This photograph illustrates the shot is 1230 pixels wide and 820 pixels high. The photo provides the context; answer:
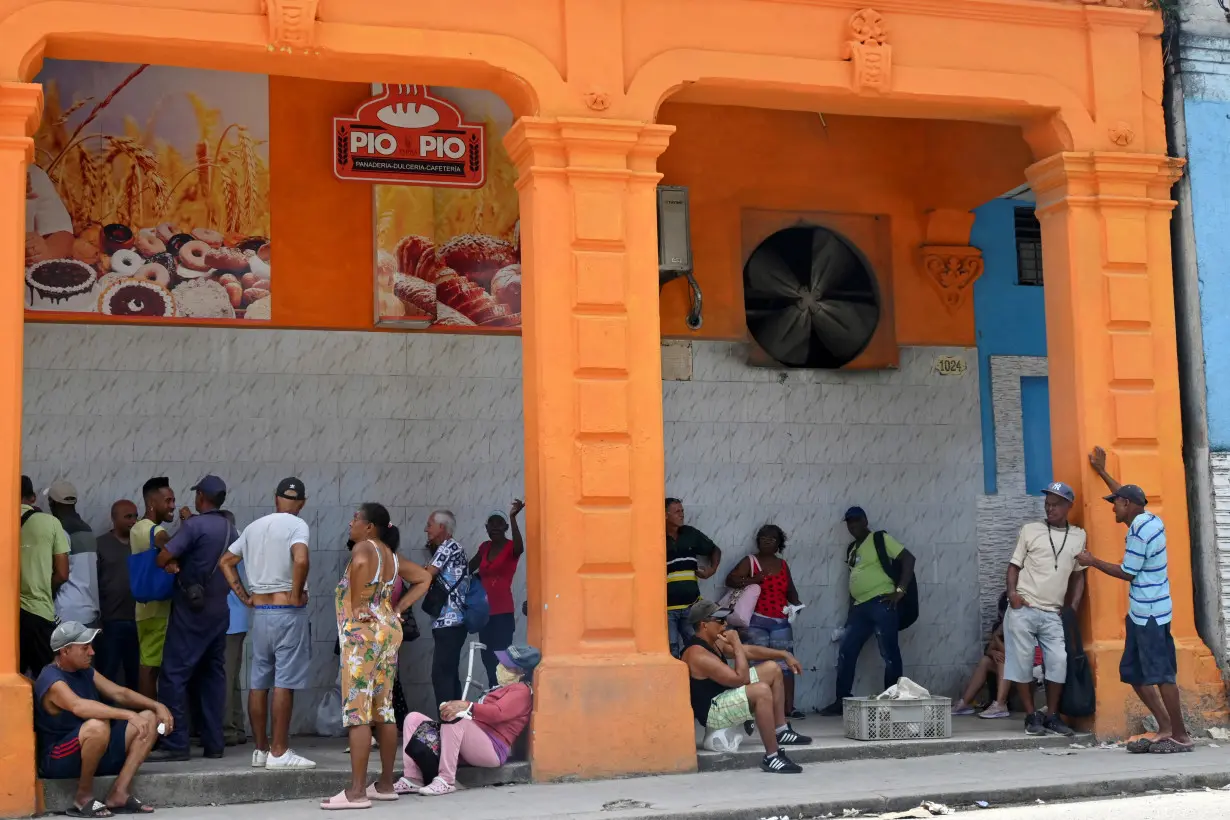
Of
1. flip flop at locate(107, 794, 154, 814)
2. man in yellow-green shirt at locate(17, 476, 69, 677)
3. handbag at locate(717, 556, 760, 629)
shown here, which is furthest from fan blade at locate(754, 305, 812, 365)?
flip flop at locate(107, 794, 154, 814)

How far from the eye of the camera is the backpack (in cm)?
1198

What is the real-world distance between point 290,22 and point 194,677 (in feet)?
13.6

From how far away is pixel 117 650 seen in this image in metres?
9.74

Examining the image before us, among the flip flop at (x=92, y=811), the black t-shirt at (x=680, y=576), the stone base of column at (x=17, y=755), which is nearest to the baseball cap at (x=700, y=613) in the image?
the black t-shirt at (x=680, y=576)

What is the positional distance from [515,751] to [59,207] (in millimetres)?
5166

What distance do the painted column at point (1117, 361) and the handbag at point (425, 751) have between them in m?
4.51

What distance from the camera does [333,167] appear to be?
1139 cm

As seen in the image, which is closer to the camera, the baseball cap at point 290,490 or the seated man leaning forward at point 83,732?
the seated man leaning forward at point 83,732

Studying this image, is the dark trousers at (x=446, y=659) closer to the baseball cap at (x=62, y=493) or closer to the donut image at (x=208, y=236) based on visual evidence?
the baseball cap at (x=62, y=493)

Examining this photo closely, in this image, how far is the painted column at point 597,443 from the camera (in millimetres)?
8992

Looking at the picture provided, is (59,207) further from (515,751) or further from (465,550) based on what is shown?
(515,751)

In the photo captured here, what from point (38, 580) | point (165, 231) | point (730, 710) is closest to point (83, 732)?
point (38, 580)

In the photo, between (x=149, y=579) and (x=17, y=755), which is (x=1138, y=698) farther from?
(x=17, y=755)

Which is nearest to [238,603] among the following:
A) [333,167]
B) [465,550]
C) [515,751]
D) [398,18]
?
[465,550]
